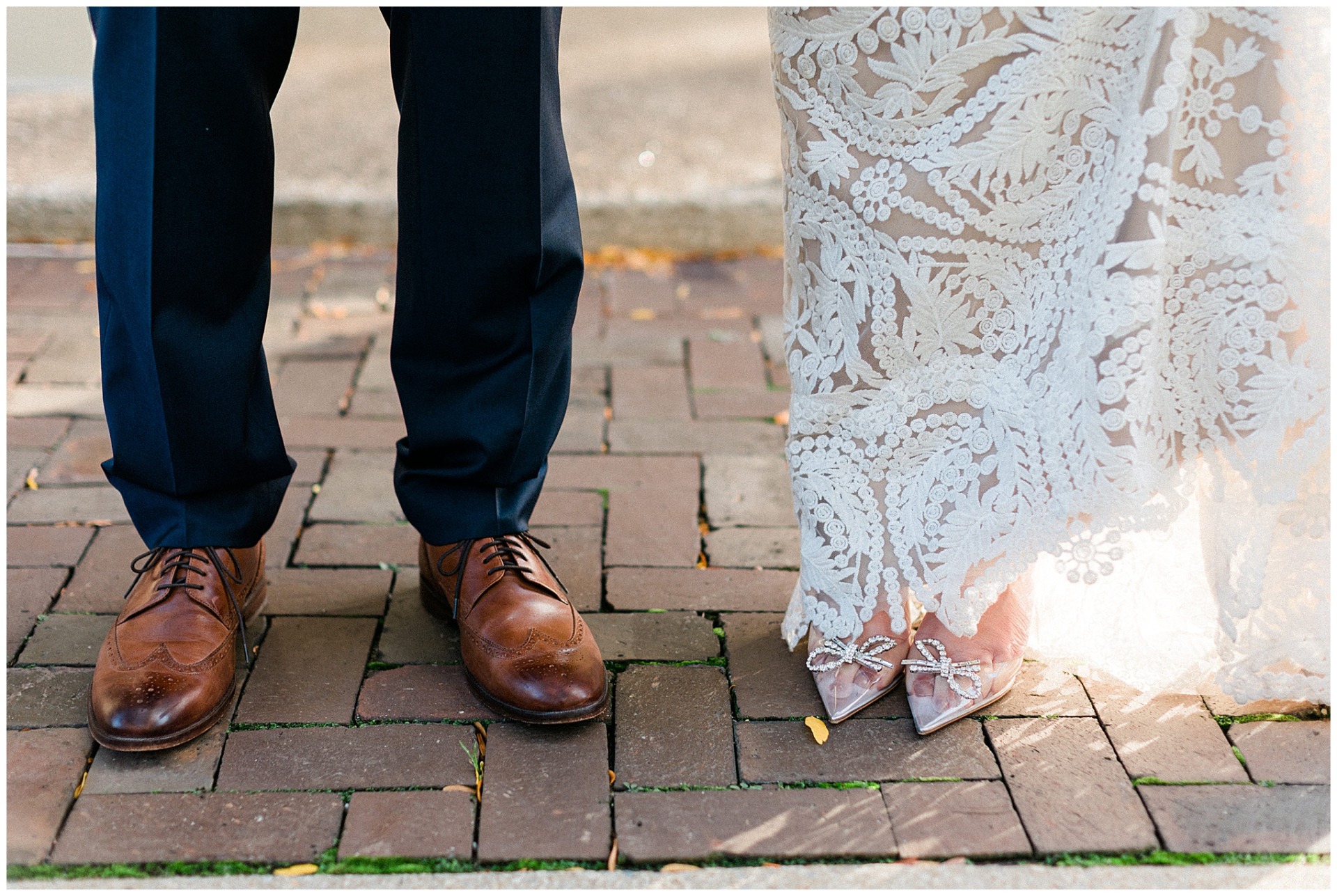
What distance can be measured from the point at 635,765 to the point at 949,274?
0.73 m

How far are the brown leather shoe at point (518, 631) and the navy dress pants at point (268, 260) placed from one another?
4cm

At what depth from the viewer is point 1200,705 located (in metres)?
1.59

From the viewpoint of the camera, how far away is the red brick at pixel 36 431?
2273mm

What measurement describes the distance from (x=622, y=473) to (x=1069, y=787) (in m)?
1.06

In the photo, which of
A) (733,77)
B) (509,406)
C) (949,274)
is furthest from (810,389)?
(733,77)

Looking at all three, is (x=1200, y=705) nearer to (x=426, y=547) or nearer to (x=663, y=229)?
(x=426, y=547)

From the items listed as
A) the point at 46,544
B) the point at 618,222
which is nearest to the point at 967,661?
the point at 46,544

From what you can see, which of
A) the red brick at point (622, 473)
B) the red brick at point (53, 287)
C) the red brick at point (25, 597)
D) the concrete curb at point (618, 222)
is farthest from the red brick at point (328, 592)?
the concrete curb at point (618, 222)

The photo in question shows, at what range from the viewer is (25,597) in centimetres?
180

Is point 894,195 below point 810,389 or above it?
above

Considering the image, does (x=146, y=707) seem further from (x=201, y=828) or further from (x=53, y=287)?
(x=53, y=287)

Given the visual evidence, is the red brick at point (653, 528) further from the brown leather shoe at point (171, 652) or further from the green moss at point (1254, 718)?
the green moss at point (1254, 718)


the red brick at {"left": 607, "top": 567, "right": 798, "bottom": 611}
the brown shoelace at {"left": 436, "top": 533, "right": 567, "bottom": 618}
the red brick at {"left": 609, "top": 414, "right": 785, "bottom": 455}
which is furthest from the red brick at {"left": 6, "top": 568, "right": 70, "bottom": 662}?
the red brick at {"left": 609, "top": 414, "right": 785, "bottom": 455}

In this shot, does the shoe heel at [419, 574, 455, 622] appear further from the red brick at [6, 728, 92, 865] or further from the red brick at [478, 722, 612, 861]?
the red brick at [6, 728, 92, 865]
